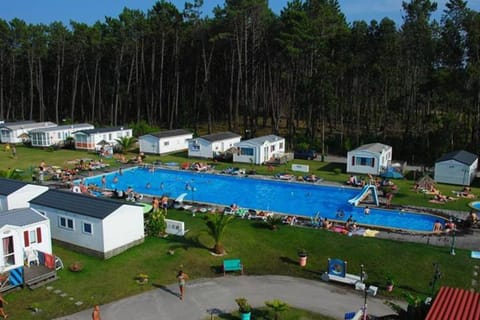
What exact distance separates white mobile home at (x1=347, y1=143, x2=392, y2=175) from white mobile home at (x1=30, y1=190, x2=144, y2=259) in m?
21.8

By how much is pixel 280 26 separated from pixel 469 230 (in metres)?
36.9

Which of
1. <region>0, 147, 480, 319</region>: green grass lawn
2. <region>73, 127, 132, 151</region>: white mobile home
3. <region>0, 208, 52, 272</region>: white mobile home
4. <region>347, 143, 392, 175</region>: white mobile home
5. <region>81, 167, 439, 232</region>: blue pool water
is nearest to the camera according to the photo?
<region>0, 147, 480, 319</region>: green grass lawn

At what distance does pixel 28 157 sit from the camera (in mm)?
44500

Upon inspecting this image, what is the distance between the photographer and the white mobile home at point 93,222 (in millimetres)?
18844

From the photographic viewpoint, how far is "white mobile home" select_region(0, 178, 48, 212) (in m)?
22.5

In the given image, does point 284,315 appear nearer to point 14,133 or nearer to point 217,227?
point 217,227

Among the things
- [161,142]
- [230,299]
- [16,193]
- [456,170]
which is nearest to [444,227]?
[456,170]

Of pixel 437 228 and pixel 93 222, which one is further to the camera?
pixel 437 228

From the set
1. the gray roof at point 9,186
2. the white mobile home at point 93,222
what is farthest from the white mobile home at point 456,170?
the gray roof at point 9,186

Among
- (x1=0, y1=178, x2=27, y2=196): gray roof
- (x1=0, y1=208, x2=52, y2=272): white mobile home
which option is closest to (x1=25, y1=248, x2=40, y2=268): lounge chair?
(x1=0, y1=208, x2=52, y2=272): white mobile home

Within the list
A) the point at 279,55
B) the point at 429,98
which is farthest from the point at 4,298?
the point at 279,55

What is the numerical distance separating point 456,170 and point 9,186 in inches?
1176

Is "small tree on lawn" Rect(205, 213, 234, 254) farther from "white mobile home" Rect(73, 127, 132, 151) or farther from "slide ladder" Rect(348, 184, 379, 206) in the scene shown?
"white mobile home" Rect(73, 127, 132, 151)

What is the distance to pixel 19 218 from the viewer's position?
17.5 meters
